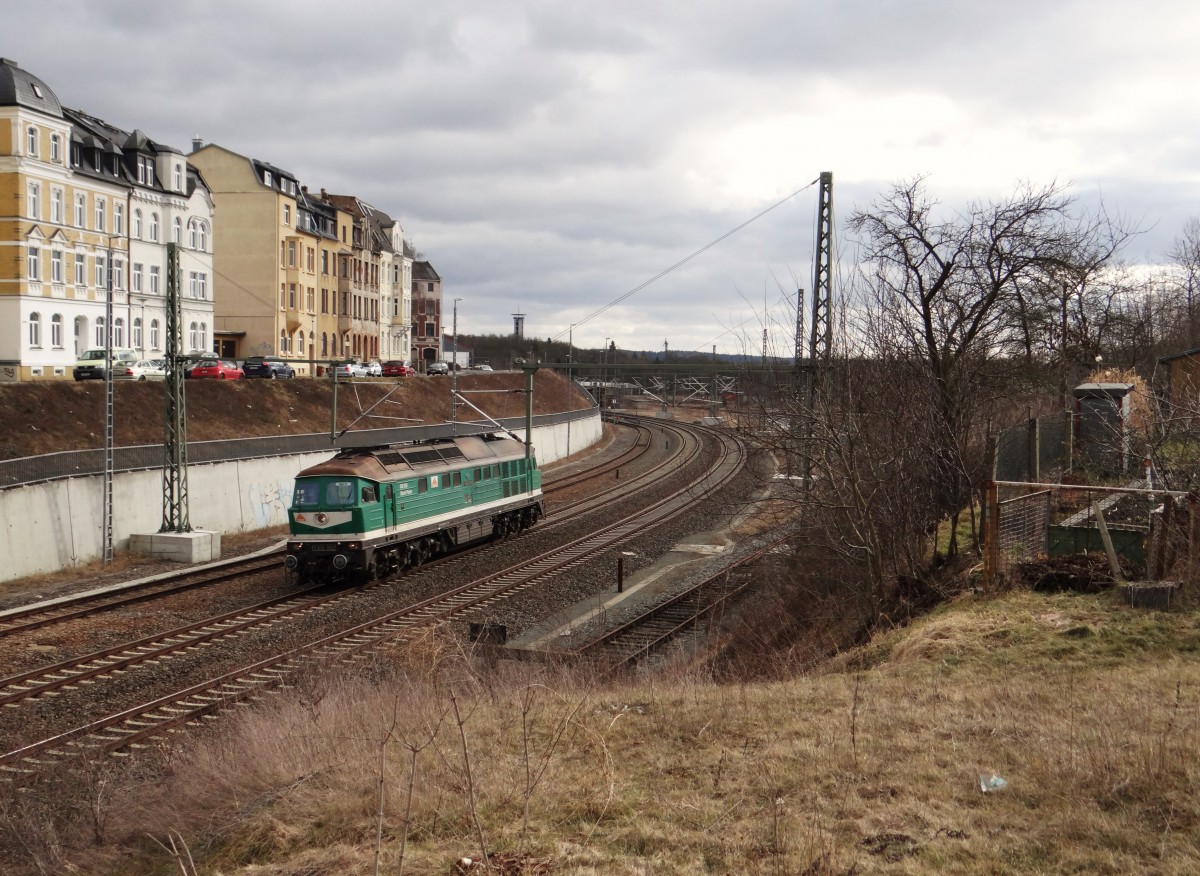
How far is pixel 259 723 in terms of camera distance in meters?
11.4

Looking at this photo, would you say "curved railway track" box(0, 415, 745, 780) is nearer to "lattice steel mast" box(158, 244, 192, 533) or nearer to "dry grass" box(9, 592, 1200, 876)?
"dry grass" box(9, 592, 1200, 876)

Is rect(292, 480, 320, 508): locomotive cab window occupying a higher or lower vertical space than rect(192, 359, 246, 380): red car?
lower

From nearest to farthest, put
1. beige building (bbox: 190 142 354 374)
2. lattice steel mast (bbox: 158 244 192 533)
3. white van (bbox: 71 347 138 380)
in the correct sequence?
1. lattice steel mast (bbox: 158 244 192 533)
2. white van (bbox: 71 347 138 380)
3. beige building (bbox: 190 142 354 374)

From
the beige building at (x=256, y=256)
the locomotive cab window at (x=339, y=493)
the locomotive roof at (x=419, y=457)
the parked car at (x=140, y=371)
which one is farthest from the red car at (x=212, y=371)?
the locomotive cab window at (x=339, y=493)

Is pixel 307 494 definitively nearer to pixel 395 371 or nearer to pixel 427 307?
pixel 395 371

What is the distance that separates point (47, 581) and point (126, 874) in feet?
55.9

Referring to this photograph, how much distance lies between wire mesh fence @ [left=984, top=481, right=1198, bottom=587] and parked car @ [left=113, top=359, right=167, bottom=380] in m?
33.6

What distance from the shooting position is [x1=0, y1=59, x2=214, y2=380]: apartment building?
1608 inches

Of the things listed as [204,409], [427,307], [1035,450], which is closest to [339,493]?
[1035,450]

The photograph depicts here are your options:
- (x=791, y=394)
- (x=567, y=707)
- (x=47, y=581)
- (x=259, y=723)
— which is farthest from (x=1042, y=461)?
(x=47, y=581)

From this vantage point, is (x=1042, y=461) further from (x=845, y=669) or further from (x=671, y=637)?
(x=845, y=669)

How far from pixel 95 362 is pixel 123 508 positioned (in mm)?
17284

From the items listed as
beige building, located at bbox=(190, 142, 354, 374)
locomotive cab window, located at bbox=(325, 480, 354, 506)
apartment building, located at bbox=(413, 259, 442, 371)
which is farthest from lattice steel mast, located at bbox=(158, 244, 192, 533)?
apartment building, located at bbox=(413, 259, 442, 371)

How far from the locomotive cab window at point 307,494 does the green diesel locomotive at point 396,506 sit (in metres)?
0.02
